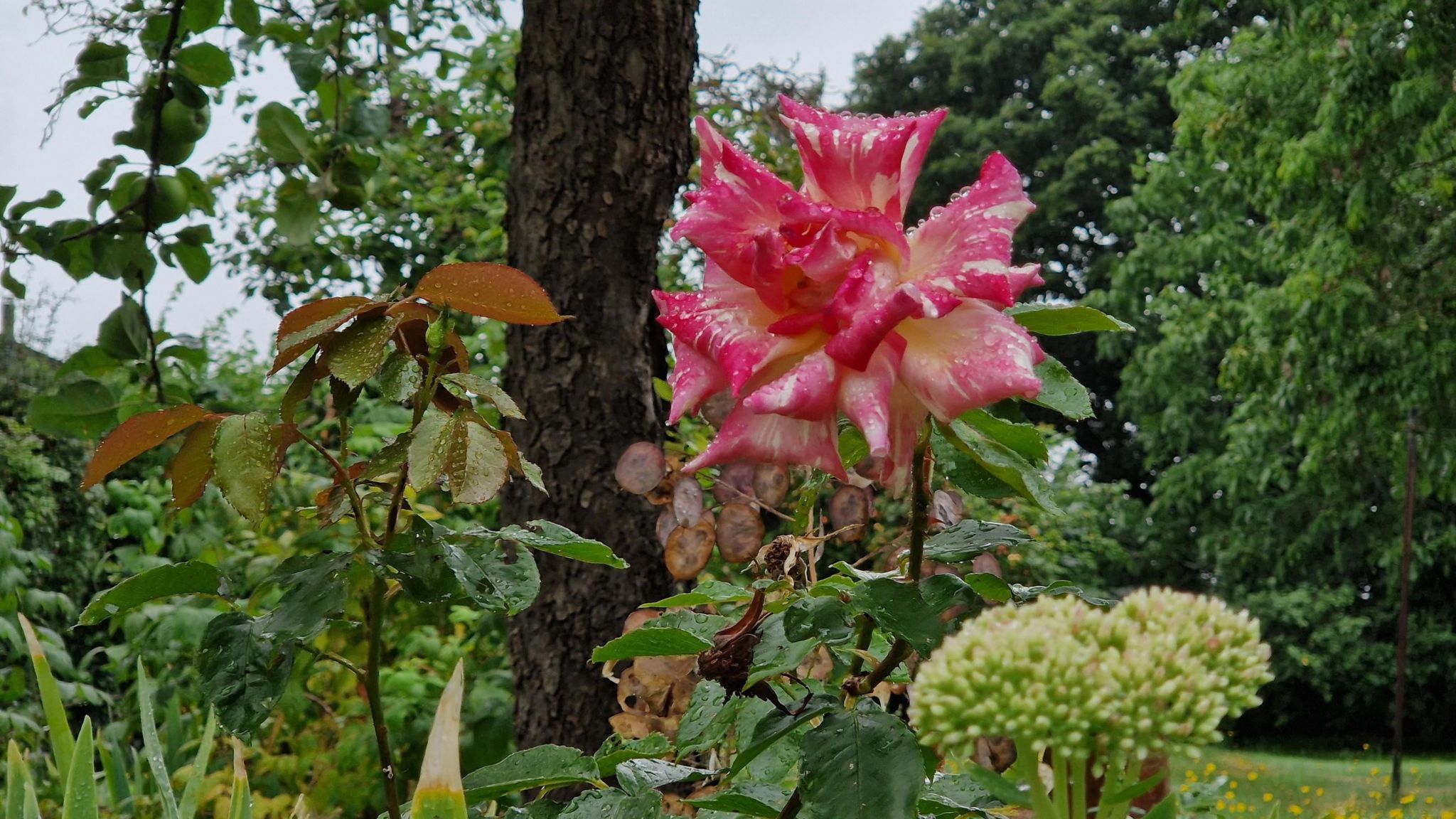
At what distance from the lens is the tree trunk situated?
165 cm

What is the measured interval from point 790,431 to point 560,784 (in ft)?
0.83

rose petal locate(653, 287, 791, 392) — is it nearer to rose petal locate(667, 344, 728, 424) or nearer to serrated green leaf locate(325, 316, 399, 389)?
rose petal locate(667, 344, 728, 424)

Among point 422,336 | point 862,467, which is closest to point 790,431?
point 422,336

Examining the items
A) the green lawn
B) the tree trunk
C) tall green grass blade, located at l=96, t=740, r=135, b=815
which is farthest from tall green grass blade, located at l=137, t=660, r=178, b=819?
the green lawn

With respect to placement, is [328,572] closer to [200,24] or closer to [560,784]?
[560,784]

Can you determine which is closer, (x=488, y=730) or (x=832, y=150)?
(x=832, y=150)

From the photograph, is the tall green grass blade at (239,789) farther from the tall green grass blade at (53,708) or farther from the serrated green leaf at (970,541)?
the serrated green leaf at (970,541)

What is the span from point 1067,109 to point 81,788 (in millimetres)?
16369

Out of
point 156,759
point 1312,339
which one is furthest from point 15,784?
point 1312,339

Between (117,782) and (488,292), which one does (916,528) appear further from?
(117,782)

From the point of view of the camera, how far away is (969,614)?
2.08ft

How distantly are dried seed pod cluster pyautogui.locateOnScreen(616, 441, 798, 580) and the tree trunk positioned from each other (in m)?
0.55

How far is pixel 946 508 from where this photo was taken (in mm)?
849

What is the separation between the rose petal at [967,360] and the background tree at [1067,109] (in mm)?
14301
